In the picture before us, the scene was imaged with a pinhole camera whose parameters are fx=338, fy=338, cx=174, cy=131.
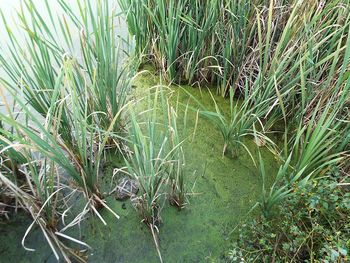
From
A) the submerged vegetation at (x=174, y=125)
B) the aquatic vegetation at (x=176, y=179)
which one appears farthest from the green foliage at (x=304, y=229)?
the aquatic vegetation at (x=176, y=179)

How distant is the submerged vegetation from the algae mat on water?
0.09 ft

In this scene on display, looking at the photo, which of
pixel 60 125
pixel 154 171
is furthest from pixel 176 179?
pixel 60 125

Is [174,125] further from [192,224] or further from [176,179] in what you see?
[192,224]

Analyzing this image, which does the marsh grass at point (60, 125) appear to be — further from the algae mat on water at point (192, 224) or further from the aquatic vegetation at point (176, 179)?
the aquatic vegetation at point (176, 179)

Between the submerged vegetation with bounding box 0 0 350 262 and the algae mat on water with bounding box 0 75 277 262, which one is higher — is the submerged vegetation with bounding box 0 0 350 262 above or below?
above

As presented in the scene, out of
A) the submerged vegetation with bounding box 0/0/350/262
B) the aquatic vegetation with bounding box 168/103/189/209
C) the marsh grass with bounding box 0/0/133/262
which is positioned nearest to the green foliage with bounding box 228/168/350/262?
the submerged vegetation with bounding box 0/0/350/262

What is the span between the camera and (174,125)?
1.11 m

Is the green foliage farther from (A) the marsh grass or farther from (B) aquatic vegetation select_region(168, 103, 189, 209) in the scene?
(A) the marsh grass

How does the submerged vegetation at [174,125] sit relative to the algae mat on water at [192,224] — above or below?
above

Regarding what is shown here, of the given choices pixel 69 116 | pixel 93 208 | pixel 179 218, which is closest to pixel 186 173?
pixel 179 218

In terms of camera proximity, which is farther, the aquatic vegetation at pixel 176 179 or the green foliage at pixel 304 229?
the aquatic vegetation at pixel 176 179

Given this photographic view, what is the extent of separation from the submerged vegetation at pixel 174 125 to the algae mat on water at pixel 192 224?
0.09ft

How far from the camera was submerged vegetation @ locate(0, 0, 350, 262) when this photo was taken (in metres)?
1.04

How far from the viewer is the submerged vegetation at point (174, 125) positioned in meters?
1.04
